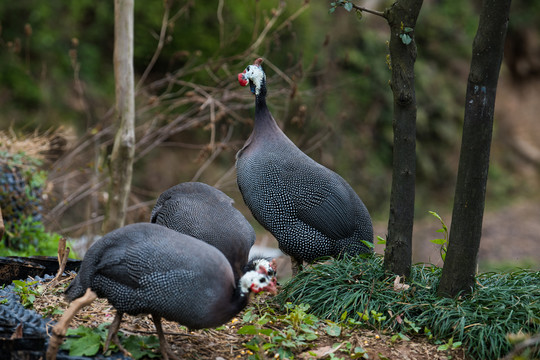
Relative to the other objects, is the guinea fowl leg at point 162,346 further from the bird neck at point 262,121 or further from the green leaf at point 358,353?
the bird neck at point 262,121

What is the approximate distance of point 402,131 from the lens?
3846 mm

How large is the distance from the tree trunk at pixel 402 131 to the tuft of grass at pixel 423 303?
18 cm

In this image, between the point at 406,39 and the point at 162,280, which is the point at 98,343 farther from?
the point at 406,39

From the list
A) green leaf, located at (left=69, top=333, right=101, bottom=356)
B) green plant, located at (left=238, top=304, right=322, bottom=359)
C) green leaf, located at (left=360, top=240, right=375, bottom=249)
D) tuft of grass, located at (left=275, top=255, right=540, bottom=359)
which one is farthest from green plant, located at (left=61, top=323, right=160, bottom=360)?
green leaf, located at (left=360, top=240, right=375, bottom=249)

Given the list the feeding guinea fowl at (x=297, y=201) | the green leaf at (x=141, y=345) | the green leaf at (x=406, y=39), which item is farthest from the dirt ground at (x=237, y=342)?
the green leaf at (x=406, y=39)

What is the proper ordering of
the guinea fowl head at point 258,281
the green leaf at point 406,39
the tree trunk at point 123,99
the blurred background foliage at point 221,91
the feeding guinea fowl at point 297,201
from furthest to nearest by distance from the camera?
the blurred background foliage at point 221,91
the tree trunk at point 123,99
the feeding guinea fowl at point 297,201
the green leaf at point 406,39
the guinea fowl head at point 258,281

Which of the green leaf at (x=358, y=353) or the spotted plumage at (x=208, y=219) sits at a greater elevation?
the spotted plumage at (x=208, y=219)

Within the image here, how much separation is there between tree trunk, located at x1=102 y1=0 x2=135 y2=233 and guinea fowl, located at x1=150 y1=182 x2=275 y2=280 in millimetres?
1304

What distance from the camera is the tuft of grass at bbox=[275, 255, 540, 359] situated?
3.47 metres

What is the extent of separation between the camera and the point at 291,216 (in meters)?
4.30

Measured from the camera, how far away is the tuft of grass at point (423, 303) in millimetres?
3469

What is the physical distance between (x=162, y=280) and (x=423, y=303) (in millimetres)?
1648

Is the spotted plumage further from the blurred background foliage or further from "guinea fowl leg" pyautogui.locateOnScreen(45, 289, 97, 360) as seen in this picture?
the blurred background foliage

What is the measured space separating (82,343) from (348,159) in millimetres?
8283
